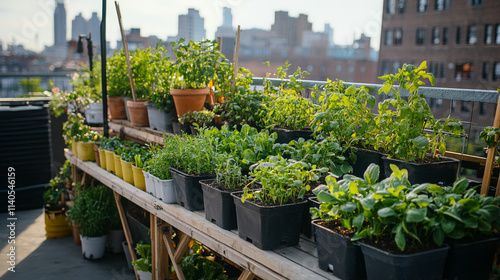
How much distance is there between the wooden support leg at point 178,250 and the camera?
8.50ft

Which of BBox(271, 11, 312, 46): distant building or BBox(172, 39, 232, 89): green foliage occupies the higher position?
BBox(271, 11, 312, 46): distant building

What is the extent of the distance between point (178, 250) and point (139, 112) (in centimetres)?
158

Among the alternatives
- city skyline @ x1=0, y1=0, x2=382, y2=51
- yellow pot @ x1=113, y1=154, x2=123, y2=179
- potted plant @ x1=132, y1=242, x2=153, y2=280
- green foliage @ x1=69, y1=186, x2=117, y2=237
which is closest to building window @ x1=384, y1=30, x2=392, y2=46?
city skyline @ x1=0, y1=0, x2=382, y2=51

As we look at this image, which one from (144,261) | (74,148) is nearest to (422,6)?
(74,148)

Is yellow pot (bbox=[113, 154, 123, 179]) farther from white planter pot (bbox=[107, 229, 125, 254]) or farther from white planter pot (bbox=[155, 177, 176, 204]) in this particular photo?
white planter pot (bbox=[107, 229, 125, 254])

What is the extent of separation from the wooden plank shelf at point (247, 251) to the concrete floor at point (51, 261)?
5.48 feet

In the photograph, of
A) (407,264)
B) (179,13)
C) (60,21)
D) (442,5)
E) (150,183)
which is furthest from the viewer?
(442,5)

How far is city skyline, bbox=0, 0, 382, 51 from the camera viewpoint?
3.03 metres

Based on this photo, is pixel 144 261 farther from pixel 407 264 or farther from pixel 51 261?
pixel 407 264

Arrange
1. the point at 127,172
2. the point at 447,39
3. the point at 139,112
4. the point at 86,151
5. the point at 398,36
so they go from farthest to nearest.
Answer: the point at 398,36, the point at 447,39, the point at 86,151, the point at 139,112, the point at 127,172

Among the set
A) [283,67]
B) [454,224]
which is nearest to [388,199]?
[454,224]

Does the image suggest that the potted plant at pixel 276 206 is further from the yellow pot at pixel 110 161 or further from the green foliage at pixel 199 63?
the yellow pot at pixel 110 161

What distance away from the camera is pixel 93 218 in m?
4.08

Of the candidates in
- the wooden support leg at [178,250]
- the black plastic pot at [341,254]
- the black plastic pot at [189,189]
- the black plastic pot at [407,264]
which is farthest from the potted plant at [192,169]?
the black plastic pot at [407,264]
